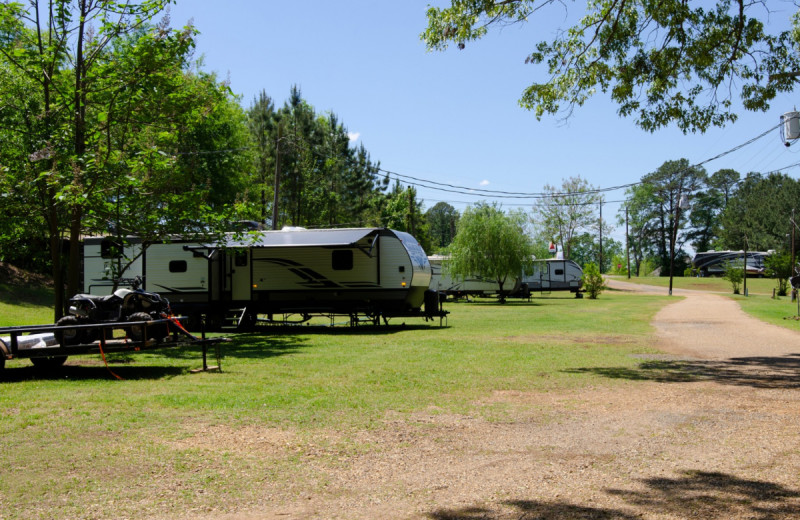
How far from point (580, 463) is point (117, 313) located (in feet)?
26.0

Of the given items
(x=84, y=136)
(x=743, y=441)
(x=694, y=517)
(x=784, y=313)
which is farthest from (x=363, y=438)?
(x=784, y=313)

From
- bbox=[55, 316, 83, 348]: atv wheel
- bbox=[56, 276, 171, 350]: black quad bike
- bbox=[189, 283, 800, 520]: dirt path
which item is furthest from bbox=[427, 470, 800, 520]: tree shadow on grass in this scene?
bbox=[55, 316, 83, 348]: atv wheel

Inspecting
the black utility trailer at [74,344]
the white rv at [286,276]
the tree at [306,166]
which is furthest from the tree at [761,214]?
→ the black utility trailer at [74,344]

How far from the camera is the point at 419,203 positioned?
64.1 metres

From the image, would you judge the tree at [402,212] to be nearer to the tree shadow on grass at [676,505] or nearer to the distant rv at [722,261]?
the distant rv at [722,261]

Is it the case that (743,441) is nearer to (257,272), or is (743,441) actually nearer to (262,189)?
(257,272)

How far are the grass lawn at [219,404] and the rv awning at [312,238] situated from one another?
378cm

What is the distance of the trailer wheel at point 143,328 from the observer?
9734 millimetres

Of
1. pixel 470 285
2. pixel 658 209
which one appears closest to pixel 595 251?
pixel 658 209

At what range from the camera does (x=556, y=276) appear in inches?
1802

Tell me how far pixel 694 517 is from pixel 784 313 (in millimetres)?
24252

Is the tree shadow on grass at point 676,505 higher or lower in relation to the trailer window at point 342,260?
lower

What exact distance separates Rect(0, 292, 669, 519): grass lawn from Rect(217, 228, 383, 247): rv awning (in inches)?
149

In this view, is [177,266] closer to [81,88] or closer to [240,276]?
[240,276]
